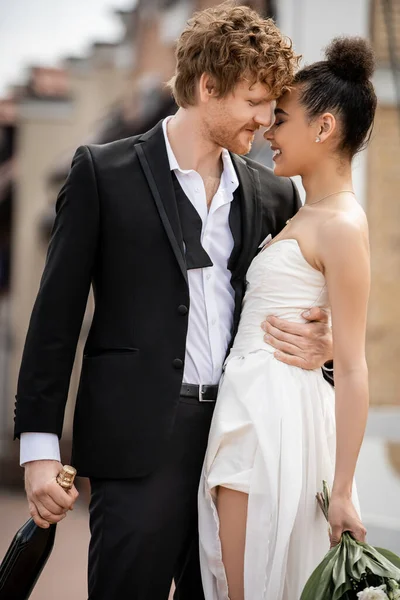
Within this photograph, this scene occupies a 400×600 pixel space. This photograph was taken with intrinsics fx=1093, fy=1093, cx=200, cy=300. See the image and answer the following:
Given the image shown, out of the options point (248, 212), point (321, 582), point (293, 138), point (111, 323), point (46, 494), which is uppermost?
point (293, 138)

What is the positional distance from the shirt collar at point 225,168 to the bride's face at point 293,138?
0.13 meters

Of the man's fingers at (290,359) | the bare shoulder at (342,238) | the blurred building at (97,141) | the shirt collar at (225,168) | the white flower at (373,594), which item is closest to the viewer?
the white flower at (373,594)

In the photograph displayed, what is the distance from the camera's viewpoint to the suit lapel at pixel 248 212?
10.4 ft

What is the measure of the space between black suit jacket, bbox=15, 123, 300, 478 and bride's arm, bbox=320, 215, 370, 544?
1.37 ft

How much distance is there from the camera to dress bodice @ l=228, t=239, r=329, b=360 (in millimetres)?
3035

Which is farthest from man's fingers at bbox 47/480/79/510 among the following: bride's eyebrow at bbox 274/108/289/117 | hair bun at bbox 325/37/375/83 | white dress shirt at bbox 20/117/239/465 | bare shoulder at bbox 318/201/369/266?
hair bun at bbox 325/37/375/83

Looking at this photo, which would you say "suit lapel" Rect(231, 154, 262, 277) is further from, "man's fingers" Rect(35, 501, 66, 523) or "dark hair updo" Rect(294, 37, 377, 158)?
"man's fingers" Rect(35, 501, 66, 523)

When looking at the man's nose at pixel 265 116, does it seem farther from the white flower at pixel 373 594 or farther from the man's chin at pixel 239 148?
the white flower at pixel 373 594

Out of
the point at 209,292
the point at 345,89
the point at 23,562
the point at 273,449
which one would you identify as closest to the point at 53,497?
the point at 23,562

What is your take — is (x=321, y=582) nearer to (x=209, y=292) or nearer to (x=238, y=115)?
(x=209, y=292)

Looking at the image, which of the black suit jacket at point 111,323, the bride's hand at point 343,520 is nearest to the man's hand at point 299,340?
the black suit jacket at point 111,323

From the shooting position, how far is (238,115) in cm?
309

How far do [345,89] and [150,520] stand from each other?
1.32 meters

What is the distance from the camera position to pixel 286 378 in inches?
119
